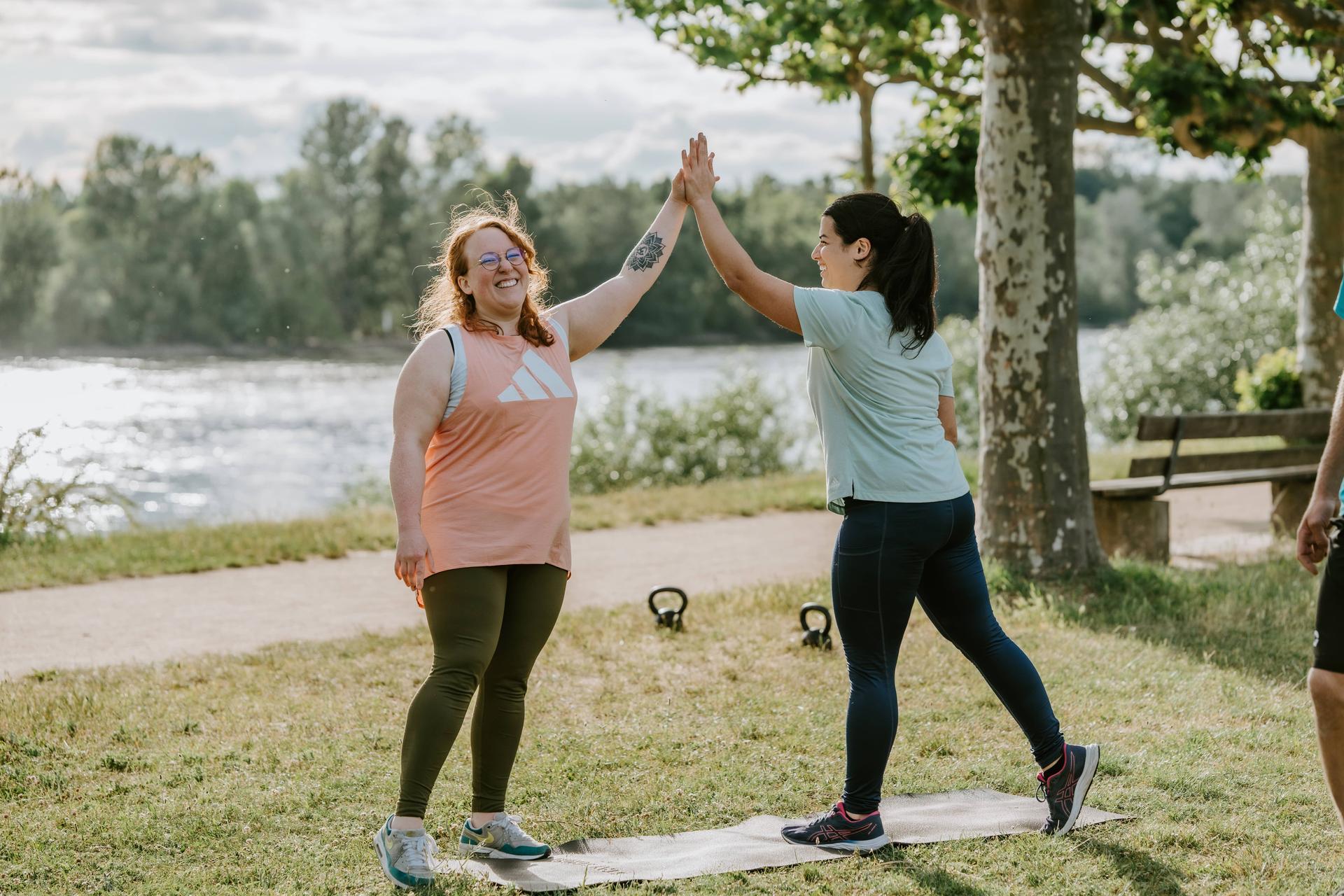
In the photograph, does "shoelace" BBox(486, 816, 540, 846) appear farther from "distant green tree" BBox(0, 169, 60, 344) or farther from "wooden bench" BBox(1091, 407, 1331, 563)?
"distant green tree" BBox(0, 169, 60, 344)

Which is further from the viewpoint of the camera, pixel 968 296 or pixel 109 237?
pixel 968 296

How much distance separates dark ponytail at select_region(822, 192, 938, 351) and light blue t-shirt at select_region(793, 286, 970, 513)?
0.04 meters

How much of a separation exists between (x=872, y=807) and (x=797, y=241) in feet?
133

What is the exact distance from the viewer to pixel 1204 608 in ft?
24.3

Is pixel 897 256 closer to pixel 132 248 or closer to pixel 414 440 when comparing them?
pixel 414 440

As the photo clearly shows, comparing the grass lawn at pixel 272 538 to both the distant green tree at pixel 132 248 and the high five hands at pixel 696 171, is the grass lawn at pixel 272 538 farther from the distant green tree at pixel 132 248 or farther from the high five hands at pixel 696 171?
the distant green tree at pixel 132 248

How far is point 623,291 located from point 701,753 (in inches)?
73.8

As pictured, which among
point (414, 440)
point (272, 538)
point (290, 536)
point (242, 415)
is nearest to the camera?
point (414, 440)

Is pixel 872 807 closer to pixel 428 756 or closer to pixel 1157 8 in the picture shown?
pixel 428 756

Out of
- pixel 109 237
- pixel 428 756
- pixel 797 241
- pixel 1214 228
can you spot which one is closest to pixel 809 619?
pixel 428 756

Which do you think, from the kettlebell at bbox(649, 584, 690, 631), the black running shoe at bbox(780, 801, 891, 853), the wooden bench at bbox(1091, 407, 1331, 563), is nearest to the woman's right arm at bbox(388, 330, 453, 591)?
the black running shoe at bbox(780, 801, 891, 853)

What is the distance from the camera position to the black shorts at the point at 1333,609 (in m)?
3.37

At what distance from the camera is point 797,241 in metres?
43.6

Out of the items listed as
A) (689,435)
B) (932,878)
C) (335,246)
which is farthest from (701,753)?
(335,246)
